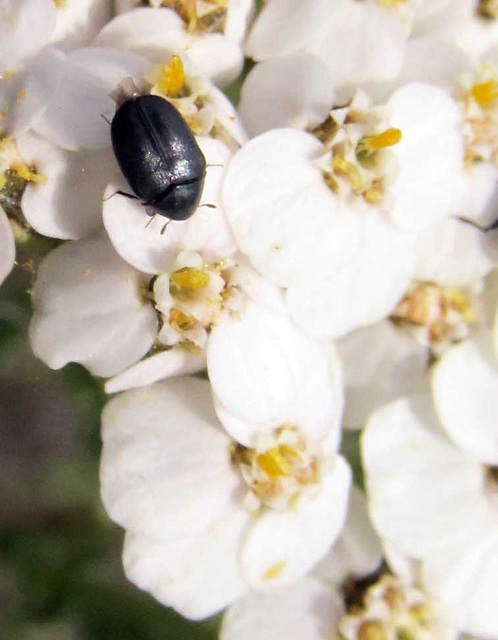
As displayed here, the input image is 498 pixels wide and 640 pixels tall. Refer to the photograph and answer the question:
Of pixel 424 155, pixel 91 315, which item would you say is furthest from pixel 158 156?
pixel 424 155

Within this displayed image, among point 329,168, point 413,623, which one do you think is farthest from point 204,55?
point 413,623

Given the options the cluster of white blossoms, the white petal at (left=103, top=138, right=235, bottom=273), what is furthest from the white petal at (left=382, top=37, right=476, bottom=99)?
the white petal at (left=103, top=138, right=235, bottom=273)

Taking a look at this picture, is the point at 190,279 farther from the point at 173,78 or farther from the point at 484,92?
the point at 484,92

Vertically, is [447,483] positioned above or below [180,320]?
below

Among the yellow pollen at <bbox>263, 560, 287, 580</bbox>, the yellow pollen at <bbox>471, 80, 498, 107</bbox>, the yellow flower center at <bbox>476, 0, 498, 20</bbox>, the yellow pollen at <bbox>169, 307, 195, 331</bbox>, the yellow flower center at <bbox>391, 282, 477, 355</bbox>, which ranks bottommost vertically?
the yellow pollen at <bbox>263, 560, 287, 580</bbox>

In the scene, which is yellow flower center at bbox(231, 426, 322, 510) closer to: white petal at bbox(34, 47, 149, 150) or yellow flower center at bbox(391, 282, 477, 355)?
yellow flower center at bbox(391, 282, 477, 355)

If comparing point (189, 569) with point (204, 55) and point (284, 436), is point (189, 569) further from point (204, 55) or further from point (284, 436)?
point (204, 55)

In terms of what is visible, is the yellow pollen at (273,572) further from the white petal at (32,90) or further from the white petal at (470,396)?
the white petal at (32,90)

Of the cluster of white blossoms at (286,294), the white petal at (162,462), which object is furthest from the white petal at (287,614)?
the white petal at (162,462)
